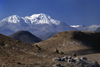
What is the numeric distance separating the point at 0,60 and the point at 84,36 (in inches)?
2262

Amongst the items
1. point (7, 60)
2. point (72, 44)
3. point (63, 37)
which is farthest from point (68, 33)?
point (7, 60)

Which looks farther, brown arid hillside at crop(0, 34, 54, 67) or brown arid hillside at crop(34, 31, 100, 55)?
brown arid hillside at crop(34, 31, 100, 55)

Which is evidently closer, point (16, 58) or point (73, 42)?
point (16, 58)

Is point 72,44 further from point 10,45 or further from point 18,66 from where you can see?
point 18,66

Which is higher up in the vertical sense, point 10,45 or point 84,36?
point 84,36

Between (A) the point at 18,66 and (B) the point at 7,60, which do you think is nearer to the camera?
(A) the point at 18,66

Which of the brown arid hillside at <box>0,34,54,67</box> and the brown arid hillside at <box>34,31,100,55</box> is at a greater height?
the brown arid hillside at <box>34,31,100,55</box>

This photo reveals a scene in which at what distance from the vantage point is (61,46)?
63.7 m

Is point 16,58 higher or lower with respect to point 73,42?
lower

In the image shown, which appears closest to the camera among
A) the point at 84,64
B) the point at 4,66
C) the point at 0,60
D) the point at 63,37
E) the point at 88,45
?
the point at 4,66

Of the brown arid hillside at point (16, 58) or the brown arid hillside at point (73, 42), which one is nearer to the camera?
the brown arid hillside at point (16, 58)

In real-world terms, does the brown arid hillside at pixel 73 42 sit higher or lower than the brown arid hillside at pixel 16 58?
higher

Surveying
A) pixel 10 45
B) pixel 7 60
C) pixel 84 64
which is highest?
pixel 10 45

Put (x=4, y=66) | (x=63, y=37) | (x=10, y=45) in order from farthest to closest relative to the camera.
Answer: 1. (x=63, y=37)
2. (x=10, y=45)
3. (x=4, y=66)
